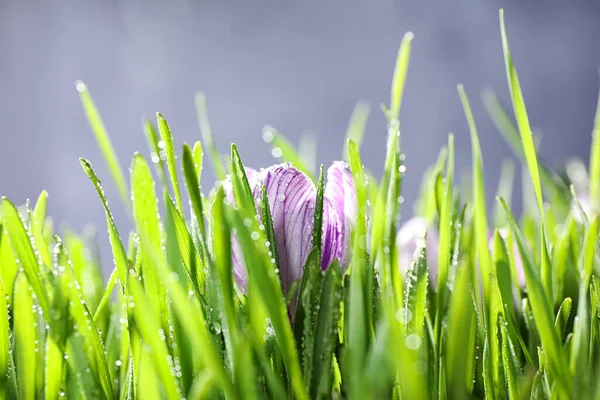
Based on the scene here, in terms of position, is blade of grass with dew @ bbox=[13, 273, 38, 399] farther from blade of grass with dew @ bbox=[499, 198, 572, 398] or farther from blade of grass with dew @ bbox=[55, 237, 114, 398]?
blade of grass with dew @ bbox=[499, 198, 572, 398]

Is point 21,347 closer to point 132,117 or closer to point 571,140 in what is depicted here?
point 571,140

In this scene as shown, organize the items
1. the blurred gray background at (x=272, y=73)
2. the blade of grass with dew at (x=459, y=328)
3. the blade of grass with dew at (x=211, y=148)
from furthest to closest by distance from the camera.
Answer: the blurred gray background at (x=272, y=73)
the blade of grass with dew at (x=211, y=148)
the blade of grass with dew at (x=459, y=328)

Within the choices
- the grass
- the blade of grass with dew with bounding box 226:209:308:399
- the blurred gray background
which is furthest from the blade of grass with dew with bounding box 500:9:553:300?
the blurred gray background

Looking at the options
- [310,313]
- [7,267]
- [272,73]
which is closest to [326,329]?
[310,313]

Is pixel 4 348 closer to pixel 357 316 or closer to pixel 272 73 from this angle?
pixel 357 316

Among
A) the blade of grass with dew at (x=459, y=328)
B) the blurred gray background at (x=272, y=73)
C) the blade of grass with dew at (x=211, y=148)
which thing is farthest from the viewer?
the blurred gray background at (x=272, y=73)

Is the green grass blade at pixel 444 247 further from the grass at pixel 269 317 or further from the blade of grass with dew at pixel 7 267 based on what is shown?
the blade of grass with dew at pixel 7 267

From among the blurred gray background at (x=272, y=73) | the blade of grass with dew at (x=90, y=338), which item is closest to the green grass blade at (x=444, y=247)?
the blade of grass with dew at (x=90, y=338)

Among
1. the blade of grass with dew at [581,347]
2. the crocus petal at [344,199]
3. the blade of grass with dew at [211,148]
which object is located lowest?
the blade of grass with dew at [581,347]
